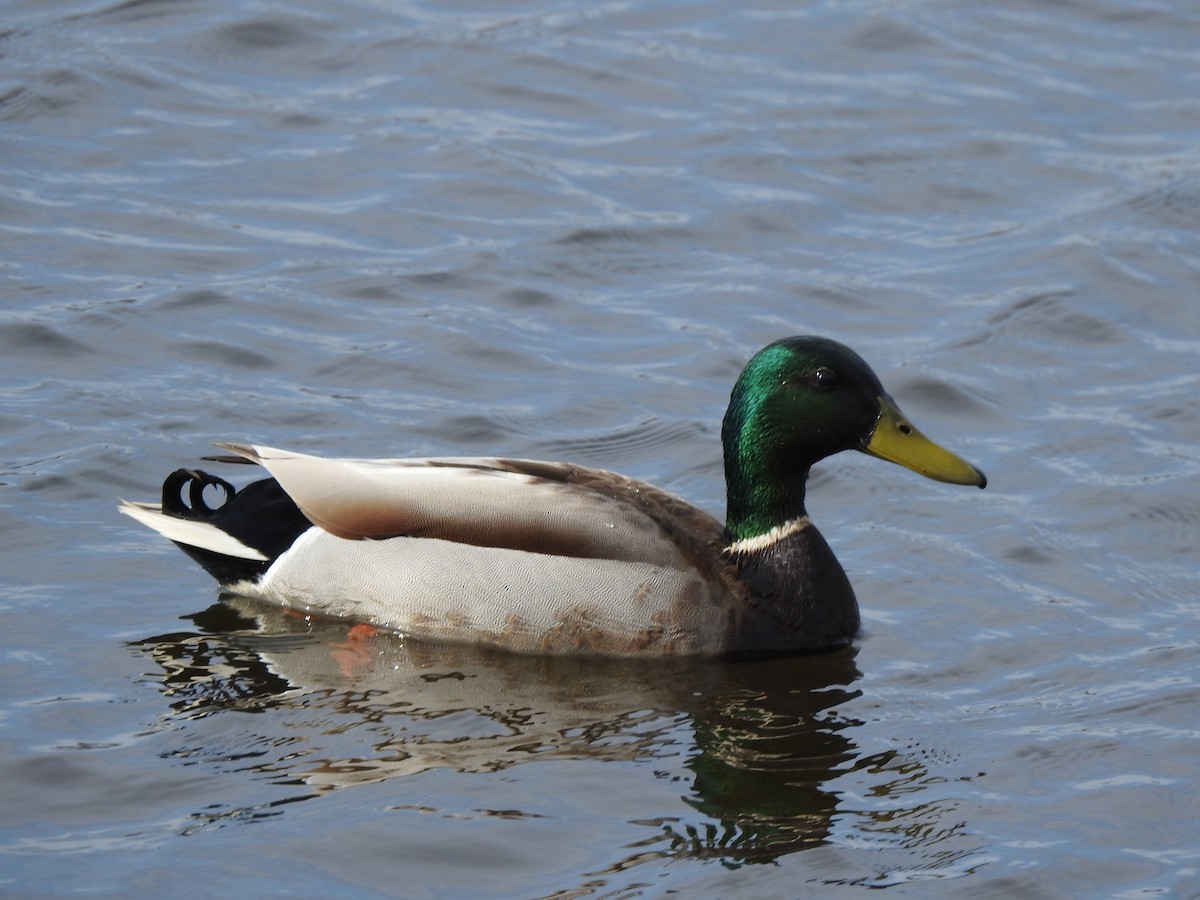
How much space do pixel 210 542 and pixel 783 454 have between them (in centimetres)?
229

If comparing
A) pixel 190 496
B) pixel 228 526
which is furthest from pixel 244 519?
pixel 190 496

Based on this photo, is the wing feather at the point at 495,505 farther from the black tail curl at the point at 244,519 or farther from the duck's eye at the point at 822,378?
the duck's eye at the point at 822,378

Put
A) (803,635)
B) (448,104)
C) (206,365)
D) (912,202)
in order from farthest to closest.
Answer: (448,104) < (912,202) < (206,365) < (803,635)

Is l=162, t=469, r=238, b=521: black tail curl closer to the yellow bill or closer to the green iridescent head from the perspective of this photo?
the green iridescent head

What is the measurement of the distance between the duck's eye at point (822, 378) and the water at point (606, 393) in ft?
3.27

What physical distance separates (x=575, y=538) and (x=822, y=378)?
3.89 ft

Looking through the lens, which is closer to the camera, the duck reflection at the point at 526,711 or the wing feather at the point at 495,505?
the duck reflection at the point at 526,711

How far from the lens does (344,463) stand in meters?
7.94

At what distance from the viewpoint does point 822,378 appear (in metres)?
7.95

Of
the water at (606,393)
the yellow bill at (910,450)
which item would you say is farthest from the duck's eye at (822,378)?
the water at (606,393)

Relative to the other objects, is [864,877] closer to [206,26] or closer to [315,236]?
[315,236]

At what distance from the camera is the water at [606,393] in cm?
629

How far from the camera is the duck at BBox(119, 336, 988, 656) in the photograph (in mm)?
7645

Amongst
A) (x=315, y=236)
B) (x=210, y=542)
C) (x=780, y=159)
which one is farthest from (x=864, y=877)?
(x=780, y=159)
